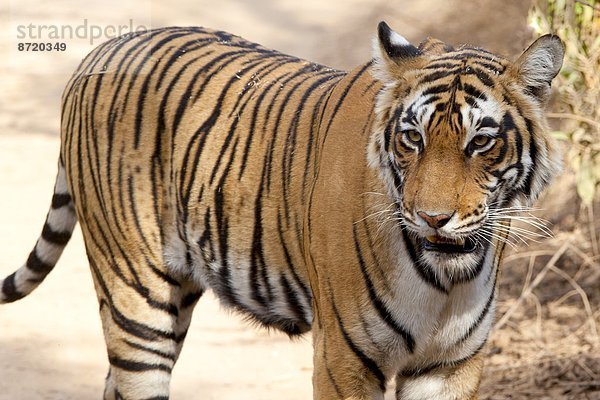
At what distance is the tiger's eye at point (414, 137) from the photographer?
109 inches

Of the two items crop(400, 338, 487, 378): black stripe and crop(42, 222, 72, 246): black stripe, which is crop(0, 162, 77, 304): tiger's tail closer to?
crop(42, 222, 72, 246): black stripe

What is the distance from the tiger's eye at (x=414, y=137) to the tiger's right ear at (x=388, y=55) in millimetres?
224

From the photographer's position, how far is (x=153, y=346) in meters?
3.81

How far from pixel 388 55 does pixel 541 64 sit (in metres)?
0.42

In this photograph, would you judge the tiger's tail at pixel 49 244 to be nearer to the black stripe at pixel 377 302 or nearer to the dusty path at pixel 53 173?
the dusty path at pixel 53 173

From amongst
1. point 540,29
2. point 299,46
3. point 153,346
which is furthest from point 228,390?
point 299,46

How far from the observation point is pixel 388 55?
293cm

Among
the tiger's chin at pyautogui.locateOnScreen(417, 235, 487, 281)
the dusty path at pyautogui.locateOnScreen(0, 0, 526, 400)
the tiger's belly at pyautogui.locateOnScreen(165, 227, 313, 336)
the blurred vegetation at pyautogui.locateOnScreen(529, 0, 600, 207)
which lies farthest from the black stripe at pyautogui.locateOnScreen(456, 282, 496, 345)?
the blurred vegetation at pyautogui.locateOnScreen(529, 0, 600, 207)

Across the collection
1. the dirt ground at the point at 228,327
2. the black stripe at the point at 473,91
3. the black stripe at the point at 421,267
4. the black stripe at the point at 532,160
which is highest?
the black stripe at the point at 473,91

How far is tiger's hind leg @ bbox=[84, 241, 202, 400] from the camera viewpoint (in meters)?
3.77

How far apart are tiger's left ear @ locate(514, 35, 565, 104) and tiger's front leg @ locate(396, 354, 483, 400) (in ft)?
2.91

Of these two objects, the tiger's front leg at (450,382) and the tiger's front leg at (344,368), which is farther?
the tiger's front leg at (450,382)

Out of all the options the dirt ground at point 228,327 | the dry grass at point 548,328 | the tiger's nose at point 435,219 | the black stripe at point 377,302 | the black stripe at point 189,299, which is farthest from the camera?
the dirt ground at point 228,327

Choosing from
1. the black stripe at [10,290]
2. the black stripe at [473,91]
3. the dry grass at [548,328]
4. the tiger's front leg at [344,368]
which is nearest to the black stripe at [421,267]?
the tiger's front leg at [344,368]
